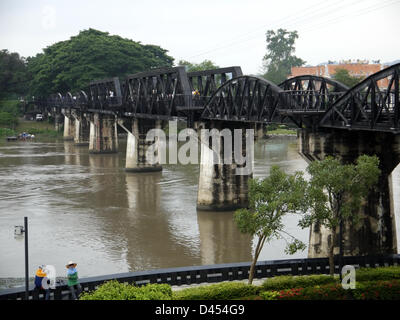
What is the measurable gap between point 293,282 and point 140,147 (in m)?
50.2

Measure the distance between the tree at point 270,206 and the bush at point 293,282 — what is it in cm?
133

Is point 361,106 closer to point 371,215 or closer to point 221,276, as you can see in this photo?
point 371,215

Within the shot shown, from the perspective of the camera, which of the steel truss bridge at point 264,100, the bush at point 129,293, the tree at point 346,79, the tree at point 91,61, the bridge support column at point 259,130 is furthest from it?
the tree at point 91,61

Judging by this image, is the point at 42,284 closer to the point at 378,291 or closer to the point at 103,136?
the point at 378,291

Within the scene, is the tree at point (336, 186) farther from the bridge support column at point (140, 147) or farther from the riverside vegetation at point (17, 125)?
the riverside vegetation at point (17, 125)

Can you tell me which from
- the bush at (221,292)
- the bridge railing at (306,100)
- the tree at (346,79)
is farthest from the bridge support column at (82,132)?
the bush at (221,292)

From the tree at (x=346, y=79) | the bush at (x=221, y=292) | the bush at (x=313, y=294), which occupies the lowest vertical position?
the bush at (x=221, y=292)

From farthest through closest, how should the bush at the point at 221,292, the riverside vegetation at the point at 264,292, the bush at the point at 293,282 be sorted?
the bush at the point at 293,282 → the bush at the point at 221,292 → the riverside vegetation at the point at 264,292

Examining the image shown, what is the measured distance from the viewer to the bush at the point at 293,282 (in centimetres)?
Answer: 2112

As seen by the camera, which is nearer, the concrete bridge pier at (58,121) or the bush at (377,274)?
the bush at (377,274)

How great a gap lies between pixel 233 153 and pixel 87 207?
43.5 feet

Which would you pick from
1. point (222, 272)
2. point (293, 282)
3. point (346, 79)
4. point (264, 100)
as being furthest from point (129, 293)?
point (346, 79)

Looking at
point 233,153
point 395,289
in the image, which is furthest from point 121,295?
point 233,153

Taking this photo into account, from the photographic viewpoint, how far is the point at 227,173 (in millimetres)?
46031
